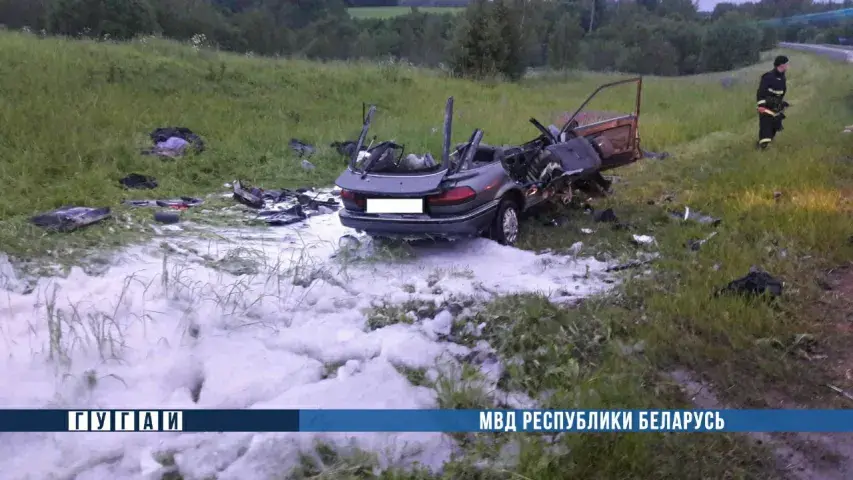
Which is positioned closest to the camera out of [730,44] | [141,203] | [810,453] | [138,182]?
[810,453]

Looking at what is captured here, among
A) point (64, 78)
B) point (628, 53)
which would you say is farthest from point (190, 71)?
point (628, 53)

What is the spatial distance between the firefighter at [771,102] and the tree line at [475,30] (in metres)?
13.1

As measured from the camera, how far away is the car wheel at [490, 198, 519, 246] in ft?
19.3

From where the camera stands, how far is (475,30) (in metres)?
26.0

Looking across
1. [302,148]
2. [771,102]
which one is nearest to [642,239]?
[771,102]

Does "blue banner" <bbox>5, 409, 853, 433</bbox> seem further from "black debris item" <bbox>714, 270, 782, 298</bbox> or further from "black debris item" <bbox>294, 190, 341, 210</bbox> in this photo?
"black debris item" <bbox>294, 190, 341, 210</bbox>

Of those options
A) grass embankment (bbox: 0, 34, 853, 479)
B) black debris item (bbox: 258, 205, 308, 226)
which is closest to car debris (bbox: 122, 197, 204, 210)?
grass embankment (bbox: 0, 34, 853, 479)

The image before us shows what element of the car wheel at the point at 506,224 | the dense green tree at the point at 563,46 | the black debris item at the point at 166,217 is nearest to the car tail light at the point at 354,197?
the car wheel at the point at 506,224

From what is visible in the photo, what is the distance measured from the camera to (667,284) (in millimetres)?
4836

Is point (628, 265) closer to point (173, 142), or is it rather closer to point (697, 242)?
point (697, 242)

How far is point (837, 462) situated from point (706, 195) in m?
4.96

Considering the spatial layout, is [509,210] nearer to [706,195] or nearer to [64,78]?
[706,195]

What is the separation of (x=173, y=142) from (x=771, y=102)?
9423 mm

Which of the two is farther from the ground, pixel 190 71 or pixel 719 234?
pixel 190 71
